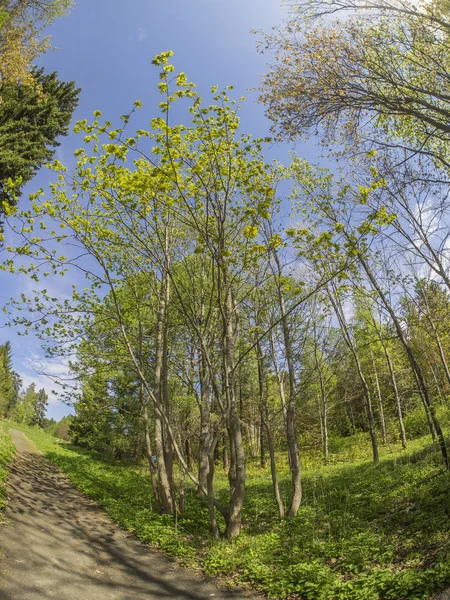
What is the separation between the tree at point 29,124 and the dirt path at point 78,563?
10.7 meters

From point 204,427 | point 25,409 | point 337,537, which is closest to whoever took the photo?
point 337,537

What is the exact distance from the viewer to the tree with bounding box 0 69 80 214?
47.1ft

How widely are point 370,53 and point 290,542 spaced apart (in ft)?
28.2

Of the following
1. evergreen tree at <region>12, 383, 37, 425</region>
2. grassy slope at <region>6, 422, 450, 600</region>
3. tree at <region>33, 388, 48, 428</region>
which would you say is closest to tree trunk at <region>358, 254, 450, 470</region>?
grassy slope at <region>6, 422, 450, 600</region>

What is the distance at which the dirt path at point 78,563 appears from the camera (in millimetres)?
5008

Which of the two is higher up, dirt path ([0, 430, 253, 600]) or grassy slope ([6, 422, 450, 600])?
dirt path ([0, 430, 253, 600])

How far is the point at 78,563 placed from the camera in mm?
5957

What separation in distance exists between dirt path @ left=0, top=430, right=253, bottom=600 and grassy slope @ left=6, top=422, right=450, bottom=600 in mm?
478

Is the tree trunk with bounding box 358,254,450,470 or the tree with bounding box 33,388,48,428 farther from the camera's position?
the tree with bounding box 33,388,48,428

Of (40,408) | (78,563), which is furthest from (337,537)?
(40,408)

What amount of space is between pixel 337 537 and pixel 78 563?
4.58 m

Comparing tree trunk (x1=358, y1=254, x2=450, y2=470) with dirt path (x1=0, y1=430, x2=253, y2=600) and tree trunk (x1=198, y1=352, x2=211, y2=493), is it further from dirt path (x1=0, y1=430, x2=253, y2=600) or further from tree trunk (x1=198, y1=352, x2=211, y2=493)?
dirt path (x1=0, y1=430, x2=253, y2=600)

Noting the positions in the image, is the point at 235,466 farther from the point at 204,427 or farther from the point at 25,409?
the point at 25,409

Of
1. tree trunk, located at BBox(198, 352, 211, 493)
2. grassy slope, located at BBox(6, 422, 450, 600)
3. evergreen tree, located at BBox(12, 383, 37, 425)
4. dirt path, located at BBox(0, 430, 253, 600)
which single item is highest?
evergreen tree, located at BBox(12, 383, 37, 425)
